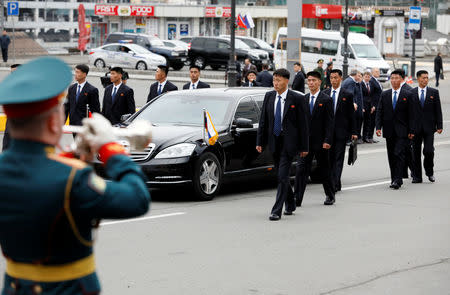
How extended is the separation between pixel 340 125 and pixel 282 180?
8.10 ft

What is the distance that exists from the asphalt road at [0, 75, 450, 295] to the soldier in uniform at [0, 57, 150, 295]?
391 cm

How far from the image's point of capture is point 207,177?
12305mm

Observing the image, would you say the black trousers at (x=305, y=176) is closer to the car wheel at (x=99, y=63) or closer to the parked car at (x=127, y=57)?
the parked car at (x=127, y=57)

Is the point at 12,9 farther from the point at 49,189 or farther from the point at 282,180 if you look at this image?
the point at 49,189

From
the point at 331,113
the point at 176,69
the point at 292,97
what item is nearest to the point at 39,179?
the point at 292,97

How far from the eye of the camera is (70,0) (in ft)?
358

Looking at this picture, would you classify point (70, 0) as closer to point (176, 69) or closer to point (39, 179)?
point (176, 69)

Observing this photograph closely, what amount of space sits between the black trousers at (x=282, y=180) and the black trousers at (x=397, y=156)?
319 centimetres

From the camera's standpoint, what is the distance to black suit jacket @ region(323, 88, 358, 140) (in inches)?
509

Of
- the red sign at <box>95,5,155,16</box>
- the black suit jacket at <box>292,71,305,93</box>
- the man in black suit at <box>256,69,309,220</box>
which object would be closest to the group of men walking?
the man in black suit at <box>256,69,309,220</box>

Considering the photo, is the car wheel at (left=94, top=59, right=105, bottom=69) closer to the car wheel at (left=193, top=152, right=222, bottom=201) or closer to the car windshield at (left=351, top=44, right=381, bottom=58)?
the car windshield at (left=351, top=44, right=381, bottom=58)

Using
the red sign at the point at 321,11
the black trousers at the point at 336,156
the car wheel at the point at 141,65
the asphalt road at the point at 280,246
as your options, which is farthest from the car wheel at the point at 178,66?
the black trousers at the point at 336,156

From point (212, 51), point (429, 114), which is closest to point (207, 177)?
point (429, 114)

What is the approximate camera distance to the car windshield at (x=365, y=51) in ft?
146
